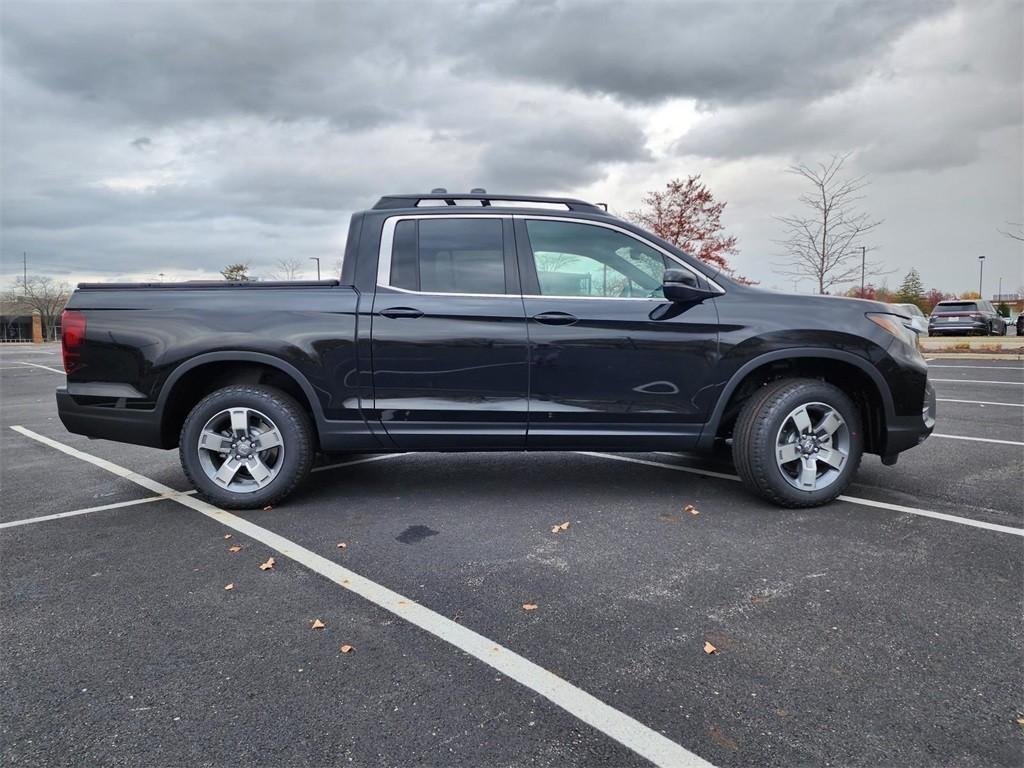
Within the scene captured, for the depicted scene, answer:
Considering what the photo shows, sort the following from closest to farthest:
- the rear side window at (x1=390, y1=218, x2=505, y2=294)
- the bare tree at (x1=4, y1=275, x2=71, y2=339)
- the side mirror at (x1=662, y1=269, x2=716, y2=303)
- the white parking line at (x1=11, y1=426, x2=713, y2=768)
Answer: the white parking line at (x1=11, y1=426, x2=713, y2=768), the side mirror at (x1=662, y1=269, x2=716, y2=303), the rear side window at (x1=390, y1=218, x2=505, y2=294), the bare tree at (x1=4, y1=275, x2=71, y2=339)

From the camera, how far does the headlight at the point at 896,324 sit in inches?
161

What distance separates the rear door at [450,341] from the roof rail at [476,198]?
21 centimetres

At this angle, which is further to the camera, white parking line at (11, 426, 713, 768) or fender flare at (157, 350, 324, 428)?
fender flare at (157, 350, 324, 428)

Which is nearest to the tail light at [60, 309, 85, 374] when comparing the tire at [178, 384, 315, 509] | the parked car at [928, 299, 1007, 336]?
the tire at [178, 384, 315, 509]

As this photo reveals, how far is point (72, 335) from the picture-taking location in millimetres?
4090

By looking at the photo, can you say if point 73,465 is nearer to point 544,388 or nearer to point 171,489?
point 171,489

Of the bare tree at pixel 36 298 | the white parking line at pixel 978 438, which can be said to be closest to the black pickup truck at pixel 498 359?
the white parking line at pixel 978 438

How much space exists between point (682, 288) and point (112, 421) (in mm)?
3814

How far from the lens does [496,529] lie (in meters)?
3.77

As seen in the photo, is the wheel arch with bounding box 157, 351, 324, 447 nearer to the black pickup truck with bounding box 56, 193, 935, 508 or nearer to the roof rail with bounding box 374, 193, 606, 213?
the black pickup truck with bounding box 56, 193, 935, 508

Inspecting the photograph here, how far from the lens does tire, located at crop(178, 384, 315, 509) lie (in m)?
4.07

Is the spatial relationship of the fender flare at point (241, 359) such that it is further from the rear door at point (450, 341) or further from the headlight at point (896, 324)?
the headlight at point (896, 324)

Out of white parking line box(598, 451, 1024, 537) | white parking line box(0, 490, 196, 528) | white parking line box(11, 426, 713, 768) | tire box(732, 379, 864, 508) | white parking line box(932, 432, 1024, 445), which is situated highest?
tire box(732, 379, 864, 508)

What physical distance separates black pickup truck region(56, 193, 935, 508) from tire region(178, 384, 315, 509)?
0.04 ft
